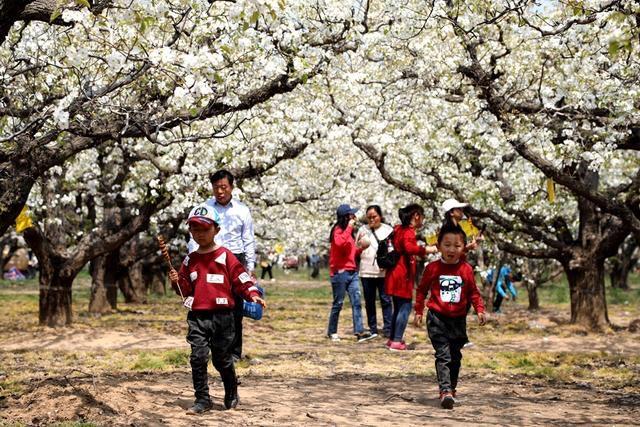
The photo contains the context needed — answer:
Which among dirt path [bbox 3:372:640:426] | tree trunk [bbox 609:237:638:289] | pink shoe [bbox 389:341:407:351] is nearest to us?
dirt path [bbox 3:372:640:426]

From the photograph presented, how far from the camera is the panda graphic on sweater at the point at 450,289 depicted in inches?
316

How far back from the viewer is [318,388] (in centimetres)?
889

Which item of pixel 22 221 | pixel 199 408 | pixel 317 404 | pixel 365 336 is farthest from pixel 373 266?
pixel 199 408

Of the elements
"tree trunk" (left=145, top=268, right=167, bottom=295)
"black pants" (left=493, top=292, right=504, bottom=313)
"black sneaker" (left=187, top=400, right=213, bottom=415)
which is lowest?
"black sneaker" (left=187, top=400, right=213, bottom=415)

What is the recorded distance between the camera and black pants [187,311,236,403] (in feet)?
23.0

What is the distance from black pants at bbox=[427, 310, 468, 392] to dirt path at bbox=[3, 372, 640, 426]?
0.37m

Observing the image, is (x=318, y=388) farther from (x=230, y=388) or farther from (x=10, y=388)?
(x=10, y=388)

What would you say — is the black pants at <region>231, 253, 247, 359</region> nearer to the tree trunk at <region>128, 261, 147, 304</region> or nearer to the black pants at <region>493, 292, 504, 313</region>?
the black pants at <region>493, 292, 504, 313</region>

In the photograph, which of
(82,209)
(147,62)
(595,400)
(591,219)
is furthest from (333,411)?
(82,209)

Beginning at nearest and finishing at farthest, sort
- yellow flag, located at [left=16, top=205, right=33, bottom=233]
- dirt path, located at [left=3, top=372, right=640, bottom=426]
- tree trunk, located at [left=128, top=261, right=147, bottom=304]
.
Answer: dirt path, located at [left=3, top=372, right=640, bottom=426], yellow flag, located at [left=16, top=205, right=33, bottom=233], tree trunk, located at [left=128, top=261, right=147, bottom=304]

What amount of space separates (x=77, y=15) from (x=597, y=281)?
40.2 feet

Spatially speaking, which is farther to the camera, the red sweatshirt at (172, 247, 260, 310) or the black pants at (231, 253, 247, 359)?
the black pants at (231, 253, 247, 359)

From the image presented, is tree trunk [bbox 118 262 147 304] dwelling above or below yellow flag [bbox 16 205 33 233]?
below

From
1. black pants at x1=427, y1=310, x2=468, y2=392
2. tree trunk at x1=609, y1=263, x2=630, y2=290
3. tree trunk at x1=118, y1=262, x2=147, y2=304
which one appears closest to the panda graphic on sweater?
black pants at x1=427, y1=310, x2=468, y2=392
